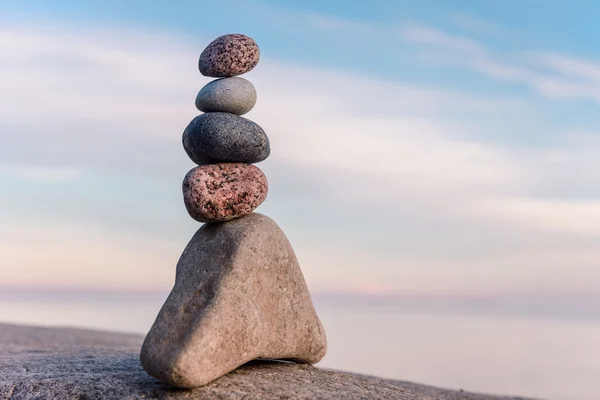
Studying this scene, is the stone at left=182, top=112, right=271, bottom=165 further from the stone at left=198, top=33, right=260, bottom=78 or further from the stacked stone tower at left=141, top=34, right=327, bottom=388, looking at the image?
the stone at left=198, top=33, right=260, bottom=78

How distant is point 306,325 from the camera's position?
884 cm

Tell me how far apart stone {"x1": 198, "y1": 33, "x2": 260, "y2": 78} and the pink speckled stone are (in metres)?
1.41

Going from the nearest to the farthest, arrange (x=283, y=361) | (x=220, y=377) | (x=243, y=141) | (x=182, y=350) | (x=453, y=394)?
1. (x=182, y=350)
2. (x=220, y=377)
3. (x=243, y=141)
4. (x=283, y=361)
5. (x=453, y=394)

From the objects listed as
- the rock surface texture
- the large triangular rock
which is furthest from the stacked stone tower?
the rock surface texture

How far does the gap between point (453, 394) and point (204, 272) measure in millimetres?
7212

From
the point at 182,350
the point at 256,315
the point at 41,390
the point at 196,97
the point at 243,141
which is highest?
the point at 196,97

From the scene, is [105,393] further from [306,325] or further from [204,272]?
[306,325]

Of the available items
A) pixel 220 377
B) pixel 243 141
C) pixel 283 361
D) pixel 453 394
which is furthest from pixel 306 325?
pixel 453 394

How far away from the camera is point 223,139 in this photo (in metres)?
8.62

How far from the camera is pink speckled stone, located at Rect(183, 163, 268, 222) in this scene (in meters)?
8.37

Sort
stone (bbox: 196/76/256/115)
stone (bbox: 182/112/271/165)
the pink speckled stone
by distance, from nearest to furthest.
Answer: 1. the pink speckled stone
2. stone (bbox: 182/112/271/165)
3. stone (bbox: 196/76/256/115)

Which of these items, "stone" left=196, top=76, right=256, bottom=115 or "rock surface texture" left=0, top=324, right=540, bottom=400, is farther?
"stone" left=196, top=76, right=256, bottom=115

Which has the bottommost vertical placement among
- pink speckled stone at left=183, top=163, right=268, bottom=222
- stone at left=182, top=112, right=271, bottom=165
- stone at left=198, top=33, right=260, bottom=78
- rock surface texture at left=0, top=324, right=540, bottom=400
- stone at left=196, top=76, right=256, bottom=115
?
rock surface texture at left=0, top=324, right=540, bottom=400

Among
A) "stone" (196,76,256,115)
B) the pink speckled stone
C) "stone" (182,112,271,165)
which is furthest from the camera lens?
"stone" (196,76,256,115)
